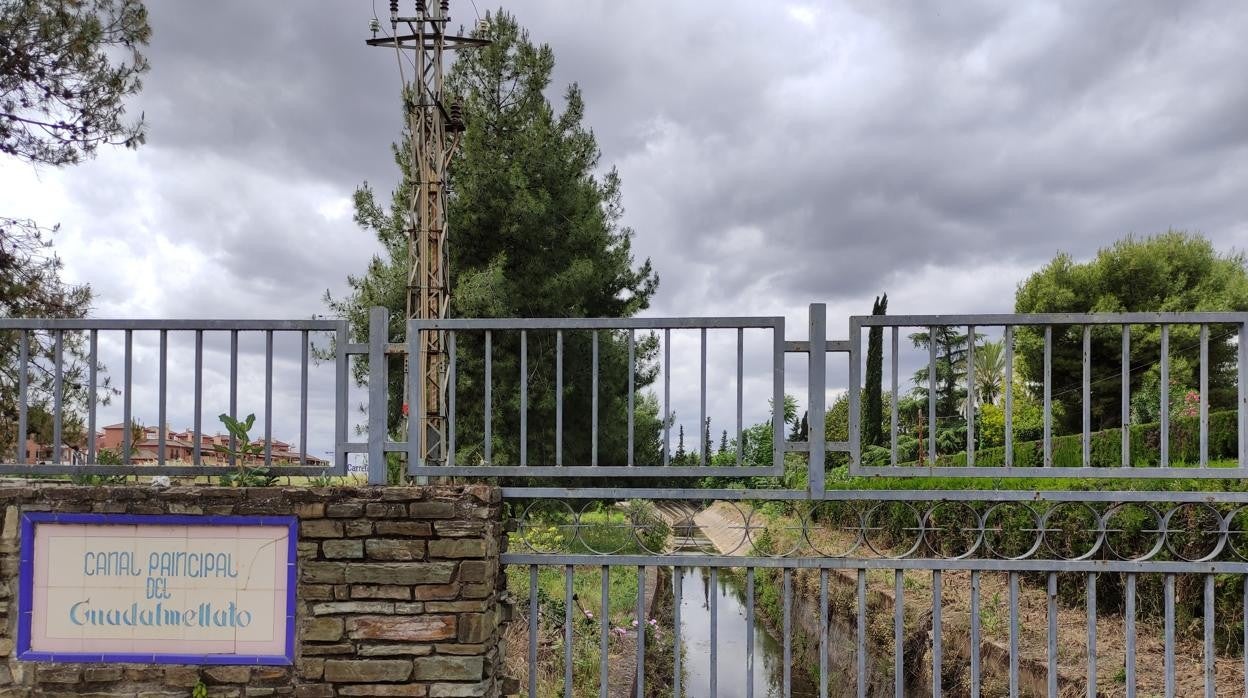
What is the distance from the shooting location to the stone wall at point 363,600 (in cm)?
307

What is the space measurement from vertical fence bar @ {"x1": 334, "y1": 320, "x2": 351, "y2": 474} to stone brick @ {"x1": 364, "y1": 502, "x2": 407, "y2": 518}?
289mm

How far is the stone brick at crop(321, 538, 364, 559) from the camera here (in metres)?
3.09

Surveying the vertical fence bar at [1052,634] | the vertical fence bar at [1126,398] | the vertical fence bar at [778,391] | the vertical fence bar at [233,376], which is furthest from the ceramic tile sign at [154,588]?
the vertical fence bar at [1126,398]

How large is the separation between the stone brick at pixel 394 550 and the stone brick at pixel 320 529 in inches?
5.5

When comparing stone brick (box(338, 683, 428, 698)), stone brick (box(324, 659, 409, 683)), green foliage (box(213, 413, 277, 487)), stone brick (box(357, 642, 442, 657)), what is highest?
green foliage (box(213, 413, 277, 487))

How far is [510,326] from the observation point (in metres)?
3.20

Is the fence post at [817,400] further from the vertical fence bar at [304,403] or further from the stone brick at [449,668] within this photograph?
the vertical fence bar at [304,403]

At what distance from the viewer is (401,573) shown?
3074 millimetres

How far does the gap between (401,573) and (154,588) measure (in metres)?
1.02

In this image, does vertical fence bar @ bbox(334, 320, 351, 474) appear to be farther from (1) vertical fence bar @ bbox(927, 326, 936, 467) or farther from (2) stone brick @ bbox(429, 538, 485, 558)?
(1) vertical fence bar @ bbox(927, 326, 936, 467)

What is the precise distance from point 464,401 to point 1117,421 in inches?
723

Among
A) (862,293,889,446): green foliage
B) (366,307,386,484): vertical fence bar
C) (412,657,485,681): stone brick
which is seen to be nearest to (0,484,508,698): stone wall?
(412,657,485,681): stone brick

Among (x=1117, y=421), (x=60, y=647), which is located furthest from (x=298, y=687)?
(x=1117, y=421)

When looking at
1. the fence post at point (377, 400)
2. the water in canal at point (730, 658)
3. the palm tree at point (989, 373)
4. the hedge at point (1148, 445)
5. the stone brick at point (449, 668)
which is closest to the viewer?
the stone brick at point (449, 668)
